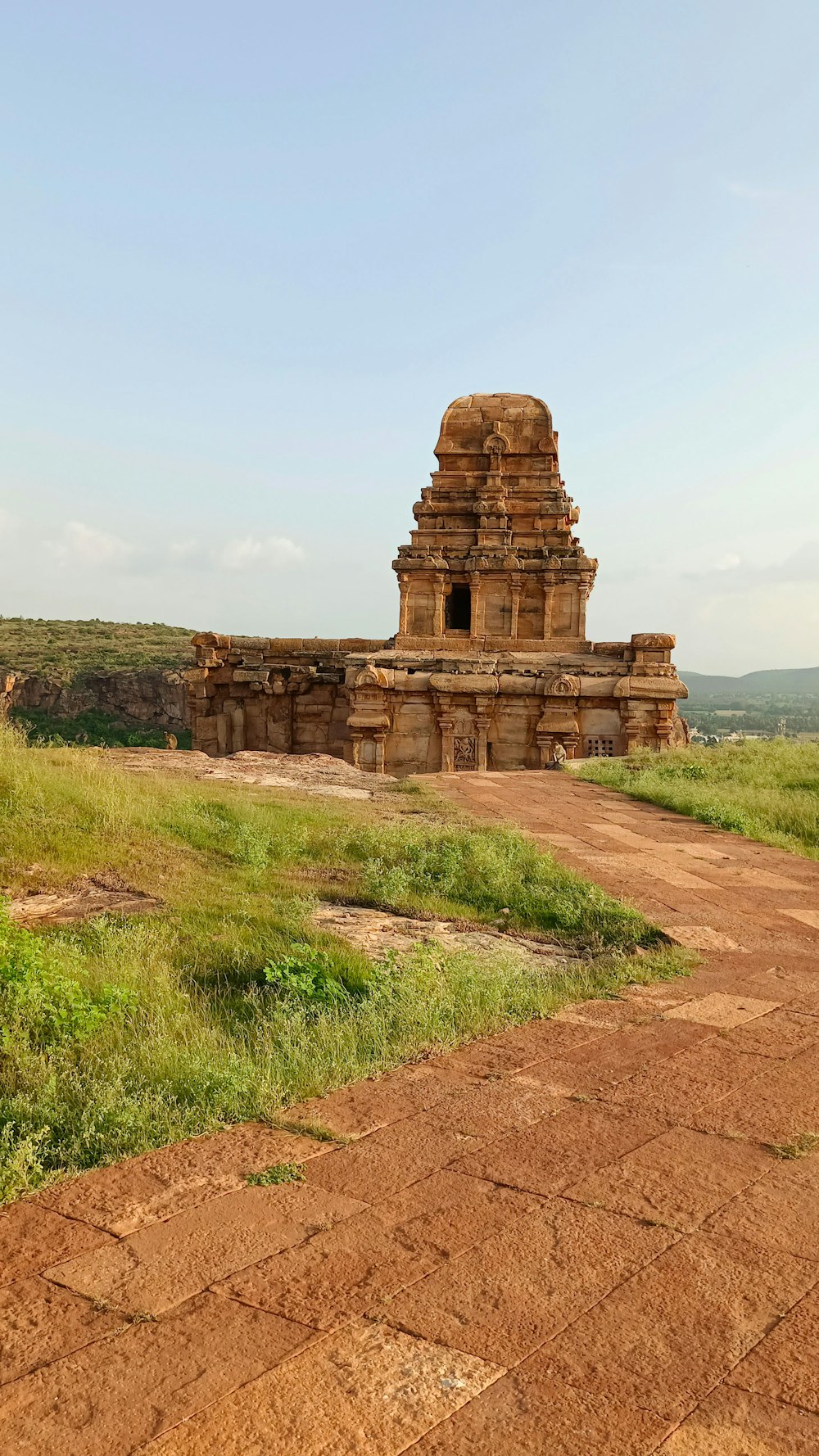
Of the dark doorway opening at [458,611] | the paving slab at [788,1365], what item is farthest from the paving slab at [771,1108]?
the dark doorway opening at [458,611]

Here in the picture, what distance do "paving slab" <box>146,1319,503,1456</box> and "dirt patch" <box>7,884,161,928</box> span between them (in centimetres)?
334

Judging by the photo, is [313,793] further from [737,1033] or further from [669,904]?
[737,1033]

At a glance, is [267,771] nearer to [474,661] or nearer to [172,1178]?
[474,661]

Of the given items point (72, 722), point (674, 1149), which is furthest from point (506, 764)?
point (72, 722)

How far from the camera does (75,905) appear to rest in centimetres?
520

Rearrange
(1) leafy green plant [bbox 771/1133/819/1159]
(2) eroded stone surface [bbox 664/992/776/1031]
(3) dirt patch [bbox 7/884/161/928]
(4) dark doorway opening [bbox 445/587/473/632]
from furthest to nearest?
→ (4) dark doorway opening [bbox 445/587/473/632], (3) dirt patch [bbox 7/884/161/928], (2) eroded stone surface [bbox 664/992/776/1031], (1) leafy green plant [bbox 771/1133/819/1159]

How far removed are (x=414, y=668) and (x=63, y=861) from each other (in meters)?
11.8

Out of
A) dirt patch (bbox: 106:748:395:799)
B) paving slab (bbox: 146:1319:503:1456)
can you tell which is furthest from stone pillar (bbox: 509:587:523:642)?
paving slab (bbox: 146:1319:503:1456)

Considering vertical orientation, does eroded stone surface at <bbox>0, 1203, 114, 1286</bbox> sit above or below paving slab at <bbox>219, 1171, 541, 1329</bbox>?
below

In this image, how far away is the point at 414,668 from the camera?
1730 cm

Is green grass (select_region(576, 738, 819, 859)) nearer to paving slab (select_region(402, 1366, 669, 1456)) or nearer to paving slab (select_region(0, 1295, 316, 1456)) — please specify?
paving slab (select_region(402, 1366, 669, 1456))

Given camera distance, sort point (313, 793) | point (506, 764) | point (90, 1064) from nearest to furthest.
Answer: point (90, 1064) → point (313, 793) → point (506, 764)

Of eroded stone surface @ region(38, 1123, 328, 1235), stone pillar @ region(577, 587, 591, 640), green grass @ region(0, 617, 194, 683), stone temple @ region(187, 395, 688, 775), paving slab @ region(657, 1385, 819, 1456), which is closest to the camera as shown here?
paving slab @ region(657, 1385, 819, 1456)

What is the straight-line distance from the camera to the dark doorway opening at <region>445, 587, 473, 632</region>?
2106 cm
